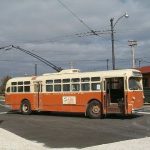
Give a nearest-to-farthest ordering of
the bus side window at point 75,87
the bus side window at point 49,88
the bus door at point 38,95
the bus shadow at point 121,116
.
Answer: the bus shadow at point 121,116
the bus side window at point 75,87
the bus side window at point 49,88
the bus door at point 38,95

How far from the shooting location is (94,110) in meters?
24.5

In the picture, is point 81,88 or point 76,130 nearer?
point 76,130

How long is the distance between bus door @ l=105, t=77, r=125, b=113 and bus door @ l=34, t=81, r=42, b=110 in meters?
5.32

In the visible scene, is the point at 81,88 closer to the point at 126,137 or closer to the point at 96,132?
the point at 96,132

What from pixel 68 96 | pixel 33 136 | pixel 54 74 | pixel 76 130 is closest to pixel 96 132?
pixel 76 130

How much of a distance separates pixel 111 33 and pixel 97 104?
40.4ft

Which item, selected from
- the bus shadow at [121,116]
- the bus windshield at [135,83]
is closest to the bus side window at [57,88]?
the bus shadow at [121,116]

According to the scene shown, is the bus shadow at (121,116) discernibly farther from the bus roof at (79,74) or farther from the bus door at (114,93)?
the bus roof at (79,74)

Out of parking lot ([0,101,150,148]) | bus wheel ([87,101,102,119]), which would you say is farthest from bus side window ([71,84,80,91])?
parking lot ([0,101,150,148])

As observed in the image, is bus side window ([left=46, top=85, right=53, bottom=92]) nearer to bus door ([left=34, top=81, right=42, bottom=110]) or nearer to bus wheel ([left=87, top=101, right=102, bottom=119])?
bus door ([left=34, top=81, right=42, bottom=110])

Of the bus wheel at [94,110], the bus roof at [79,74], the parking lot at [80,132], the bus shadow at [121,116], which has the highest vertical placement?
the bus roof at [79,74]

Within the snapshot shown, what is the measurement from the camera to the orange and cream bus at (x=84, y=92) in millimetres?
23656

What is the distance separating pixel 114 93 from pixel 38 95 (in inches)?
229

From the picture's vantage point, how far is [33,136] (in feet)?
54.5
